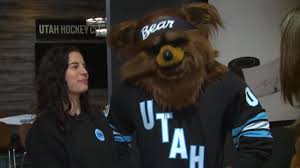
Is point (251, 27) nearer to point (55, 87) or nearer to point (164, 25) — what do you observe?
point (55, 87)

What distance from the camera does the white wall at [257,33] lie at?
13.8 ft

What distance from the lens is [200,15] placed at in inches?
82.4

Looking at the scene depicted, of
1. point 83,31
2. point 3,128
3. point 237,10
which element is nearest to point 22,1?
point 83,31

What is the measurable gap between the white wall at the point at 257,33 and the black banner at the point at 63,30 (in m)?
5.91

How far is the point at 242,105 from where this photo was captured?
1962 mm

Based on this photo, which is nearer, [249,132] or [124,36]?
[249,132]

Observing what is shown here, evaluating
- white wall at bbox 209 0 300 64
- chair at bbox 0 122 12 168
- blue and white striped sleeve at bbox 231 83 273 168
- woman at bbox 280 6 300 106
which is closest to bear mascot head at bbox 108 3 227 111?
blue and white striped sleeve at bbox 231 83 273 168

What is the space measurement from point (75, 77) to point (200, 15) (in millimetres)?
863

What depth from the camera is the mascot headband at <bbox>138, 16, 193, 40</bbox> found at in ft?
6.64

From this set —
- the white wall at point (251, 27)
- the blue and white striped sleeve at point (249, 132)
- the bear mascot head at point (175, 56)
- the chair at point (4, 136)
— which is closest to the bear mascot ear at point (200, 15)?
the bear mascot head at point (175, 56)

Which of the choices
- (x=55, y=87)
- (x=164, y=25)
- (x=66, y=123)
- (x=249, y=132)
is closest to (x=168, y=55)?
(x=164, y=25)

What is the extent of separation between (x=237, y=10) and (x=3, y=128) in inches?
148

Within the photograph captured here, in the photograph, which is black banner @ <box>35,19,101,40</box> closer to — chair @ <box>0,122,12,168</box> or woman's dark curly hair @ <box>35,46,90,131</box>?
chair @ <box>0,122,12,168</box>

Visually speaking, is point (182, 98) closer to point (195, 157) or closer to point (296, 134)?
point (195, 157)
